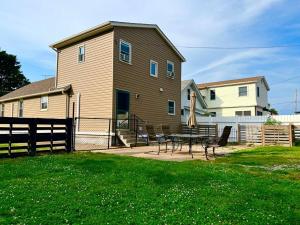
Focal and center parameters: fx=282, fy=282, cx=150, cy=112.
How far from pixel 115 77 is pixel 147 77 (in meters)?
3.37

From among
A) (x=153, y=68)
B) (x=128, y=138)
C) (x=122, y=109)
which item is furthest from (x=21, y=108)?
(x=128, y=138)

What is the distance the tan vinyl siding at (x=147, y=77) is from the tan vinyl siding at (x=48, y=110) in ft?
15.5

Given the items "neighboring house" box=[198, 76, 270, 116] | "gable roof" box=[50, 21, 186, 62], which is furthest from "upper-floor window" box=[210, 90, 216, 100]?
"gable roof" box=[50, 21, 186, 62]

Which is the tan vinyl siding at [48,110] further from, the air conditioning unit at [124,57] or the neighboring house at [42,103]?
the air conditioning unit at [124,57]

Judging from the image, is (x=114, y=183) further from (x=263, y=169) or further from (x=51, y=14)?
(x=51, y=14)

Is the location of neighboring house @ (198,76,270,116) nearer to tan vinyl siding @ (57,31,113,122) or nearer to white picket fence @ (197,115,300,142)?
white picket fence @ (197,115,300,142)

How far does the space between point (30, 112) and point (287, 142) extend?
18346 millimetres

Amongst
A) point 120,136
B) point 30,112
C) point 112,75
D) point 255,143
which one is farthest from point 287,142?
point 30,112

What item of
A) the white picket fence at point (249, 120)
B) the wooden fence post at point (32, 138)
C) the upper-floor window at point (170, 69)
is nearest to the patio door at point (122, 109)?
the upper-floor window at point (170, 69)

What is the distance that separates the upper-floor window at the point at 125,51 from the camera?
16.7m

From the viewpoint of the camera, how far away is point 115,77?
16000 millimetres

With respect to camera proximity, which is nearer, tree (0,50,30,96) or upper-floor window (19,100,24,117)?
upper-floor window (19,100,24,117)

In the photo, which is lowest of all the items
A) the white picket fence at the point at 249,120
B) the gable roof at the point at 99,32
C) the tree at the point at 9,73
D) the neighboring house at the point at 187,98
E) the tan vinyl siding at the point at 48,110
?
the white picket fence at the point at 249,120

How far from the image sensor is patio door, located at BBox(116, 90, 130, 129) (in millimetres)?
16188
